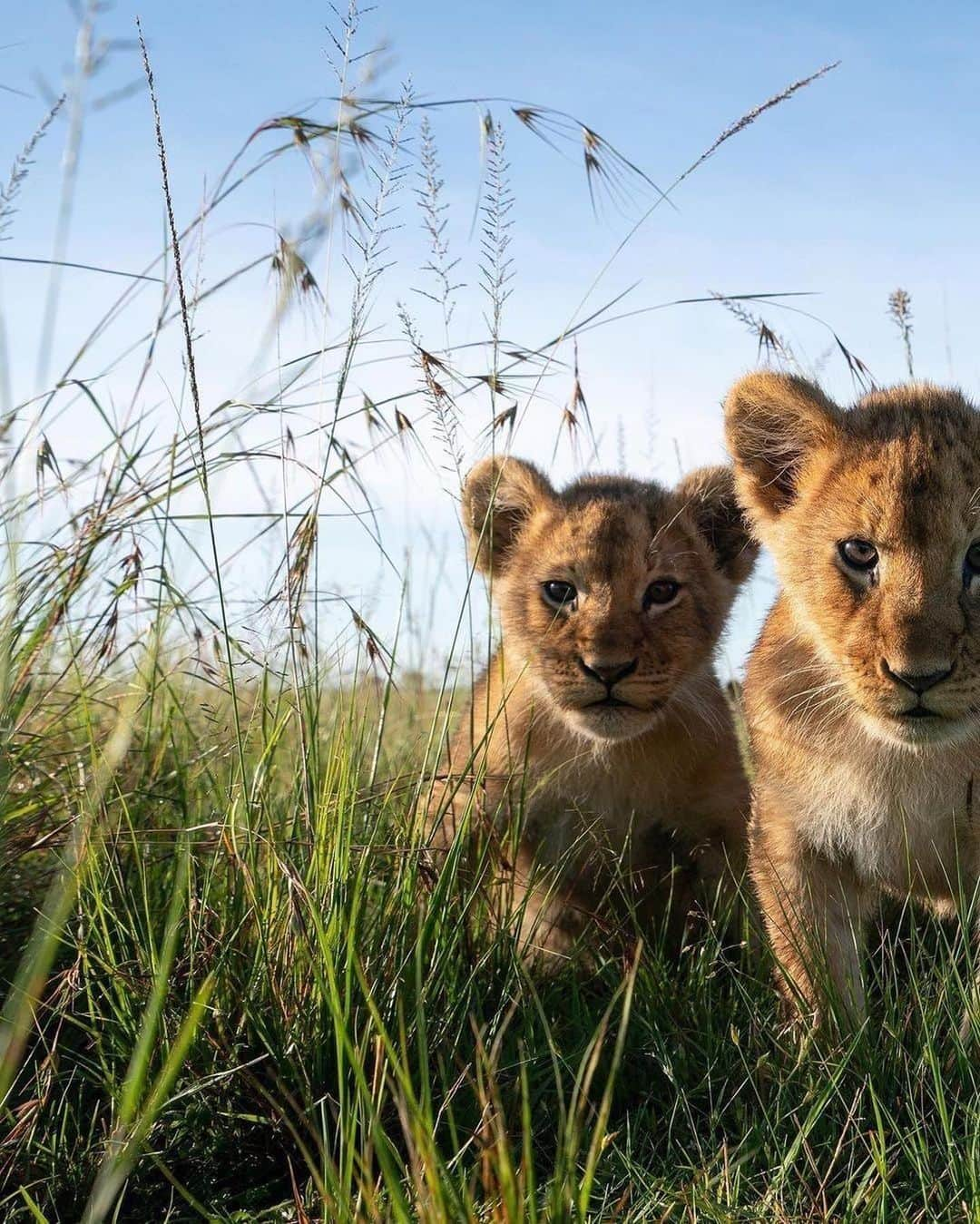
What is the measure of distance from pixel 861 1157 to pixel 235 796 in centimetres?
159

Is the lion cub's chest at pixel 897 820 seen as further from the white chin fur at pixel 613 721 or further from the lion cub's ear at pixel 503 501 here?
the lion cub's ear at pixel 503 501

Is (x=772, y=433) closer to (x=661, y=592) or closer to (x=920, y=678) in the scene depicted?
(x=661, y=592)

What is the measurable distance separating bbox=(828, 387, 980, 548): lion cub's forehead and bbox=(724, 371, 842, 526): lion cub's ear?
10 centimetres

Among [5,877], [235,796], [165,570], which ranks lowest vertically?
[5,877]

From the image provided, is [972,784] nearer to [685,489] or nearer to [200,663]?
[685,489]

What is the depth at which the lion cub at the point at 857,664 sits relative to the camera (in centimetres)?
311

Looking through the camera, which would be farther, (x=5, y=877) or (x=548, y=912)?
(x=548, y=912)

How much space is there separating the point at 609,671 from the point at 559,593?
486 mm

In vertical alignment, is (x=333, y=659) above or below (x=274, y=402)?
below

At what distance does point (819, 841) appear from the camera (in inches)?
135

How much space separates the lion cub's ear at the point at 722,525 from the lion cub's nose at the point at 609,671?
71 centimetres

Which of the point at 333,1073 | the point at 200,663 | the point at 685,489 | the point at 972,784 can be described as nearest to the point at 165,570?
the point at 200,663

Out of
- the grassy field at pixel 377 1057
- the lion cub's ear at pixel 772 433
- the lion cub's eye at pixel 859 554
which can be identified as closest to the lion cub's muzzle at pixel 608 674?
the lion cub's ear at pixel 772 433

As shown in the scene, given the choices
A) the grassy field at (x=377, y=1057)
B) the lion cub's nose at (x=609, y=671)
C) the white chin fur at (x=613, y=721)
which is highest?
the lion cub's nose at (x=609, y=671)
